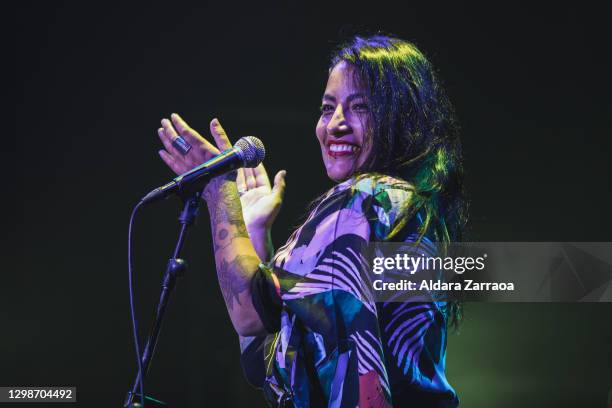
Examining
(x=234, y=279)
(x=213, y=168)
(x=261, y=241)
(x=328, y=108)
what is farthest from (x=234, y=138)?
(x=234, y=279)

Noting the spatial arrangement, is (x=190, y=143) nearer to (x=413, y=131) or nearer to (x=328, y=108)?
(x=328, y=108)

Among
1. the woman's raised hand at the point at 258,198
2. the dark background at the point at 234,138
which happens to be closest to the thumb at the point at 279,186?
the woman's raised hand at the point at 258,198

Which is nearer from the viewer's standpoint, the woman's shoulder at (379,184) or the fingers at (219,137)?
the woman's shoulder at (379,184)

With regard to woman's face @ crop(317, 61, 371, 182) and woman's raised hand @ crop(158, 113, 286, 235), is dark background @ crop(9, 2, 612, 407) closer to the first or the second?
woman's raised hand @ crop(158, 113, 286, 235)

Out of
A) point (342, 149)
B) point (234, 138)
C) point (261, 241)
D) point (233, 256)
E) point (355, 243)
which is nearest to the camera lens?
point (355, 243)

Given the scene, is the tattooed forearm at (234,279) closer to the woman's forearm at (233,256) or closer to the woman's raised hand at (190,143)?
the woman's forearm at (233,256)

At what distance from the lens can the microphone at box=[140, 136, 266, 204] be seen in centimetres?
116

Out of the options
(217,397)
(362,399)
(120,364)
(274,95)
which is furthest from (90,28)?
(362,399)

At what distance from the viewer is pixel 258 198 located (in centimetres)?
154

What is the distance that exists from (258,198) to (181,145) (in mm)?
358

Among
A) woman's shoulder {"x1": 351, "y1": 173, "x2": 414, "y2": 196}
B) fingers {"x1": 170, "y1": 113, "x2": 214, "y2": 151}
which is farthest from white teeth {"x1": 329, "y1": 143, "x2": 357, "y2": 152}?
fingers {"x1": 170, "y1": 113, "x2": 214, "y2": 151}

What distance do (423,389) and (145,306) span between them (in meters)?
1.47

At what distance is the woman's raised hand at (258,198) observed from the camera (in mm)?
1507

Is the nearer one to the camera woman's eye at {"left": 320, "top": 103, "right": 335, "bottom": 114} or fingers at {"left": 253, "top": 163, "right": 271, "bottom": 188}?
woman's eye at {"left": 320, "top": 103, "right": 335, "bottom": 114}
